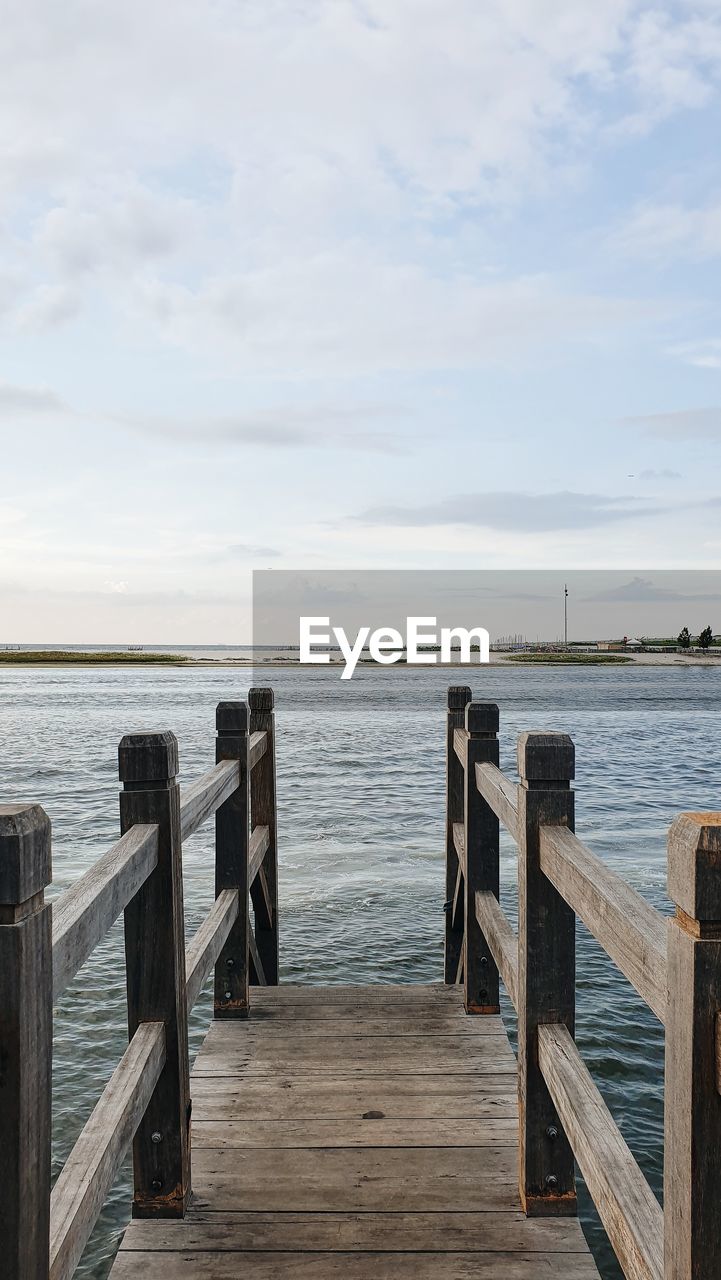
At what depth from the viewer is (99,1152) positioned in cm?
219

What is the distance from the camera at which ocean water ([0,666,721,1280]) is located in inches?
237

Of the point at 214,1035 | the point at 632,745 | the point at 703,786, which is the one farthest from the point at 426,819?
the point at 632,745

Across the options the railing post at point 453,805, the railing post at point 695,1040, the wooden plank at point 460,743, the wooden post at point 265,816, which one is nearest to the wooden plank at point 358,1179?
the railing post at point 695,1040

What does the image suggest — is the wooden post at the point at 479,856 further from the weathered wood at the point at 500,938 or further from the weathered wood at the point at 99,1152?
the weathered wood at the point at 99,1152

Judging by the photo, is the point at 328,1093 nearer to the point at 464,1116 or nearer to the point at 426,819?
the point at 464,1116

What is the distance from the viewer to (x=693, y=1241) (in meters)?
1.44

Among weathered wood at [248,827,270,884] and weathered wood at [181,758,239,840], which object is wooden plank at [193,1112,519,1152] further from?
weathered wood at [248,827,270,884]

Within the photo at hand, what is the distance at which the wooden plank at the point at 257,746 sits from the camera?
575 centimetres

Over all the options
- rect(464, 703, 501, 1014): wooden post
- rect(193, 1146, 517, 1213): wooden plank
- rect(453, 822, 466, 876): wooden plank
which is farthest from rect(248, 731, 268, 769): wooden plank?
rect(193, 1146, 517, 1213): wooden plank

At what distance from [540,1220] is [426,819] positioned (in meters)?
12.0

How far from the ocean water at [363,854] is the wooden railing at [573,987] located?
1.82 m

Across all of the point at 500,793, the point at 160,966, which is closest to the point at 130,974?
the point at 160,966

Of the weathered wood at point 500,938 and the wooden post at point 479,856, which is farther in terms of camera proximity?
the wooden post at point 479,856

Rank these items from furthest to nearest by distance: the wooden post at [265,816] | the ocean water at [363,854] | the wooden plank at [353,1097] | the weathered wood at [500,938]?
1. the wooden post at [265,816]
2. the ocean water at [363,854]
3. the wooden plank at [353,1097]
4. the weathered wood at [500,938]
